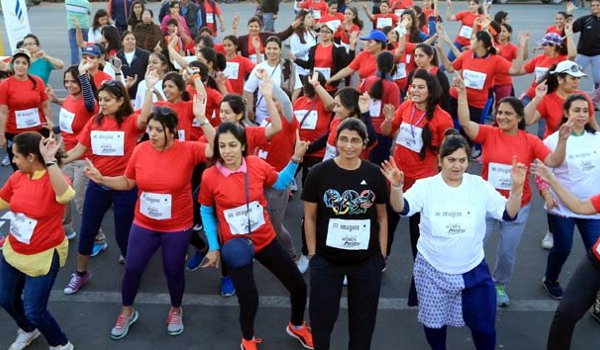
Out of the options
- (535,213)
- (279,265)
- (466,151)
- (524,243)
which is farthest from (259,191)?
(535,213)

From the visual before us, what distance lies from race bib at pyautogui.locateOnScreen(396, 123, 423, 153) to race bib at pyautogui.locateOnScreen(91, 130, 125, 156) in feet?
7.71

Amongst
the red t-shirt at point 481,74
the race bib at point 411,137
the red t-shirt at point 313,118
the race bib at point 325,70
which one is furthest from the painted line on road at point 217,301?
the race bib at point 325,70

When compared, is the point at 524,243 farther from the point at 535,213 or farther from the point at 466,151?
the point at 466,151

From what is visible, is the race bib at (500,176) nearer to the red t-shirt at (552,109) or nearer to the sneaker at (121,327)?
the red t-shirt at (552,109)

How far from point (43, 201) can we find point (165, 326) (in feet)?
4.66

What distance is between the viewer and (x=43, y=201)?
4.12 meters

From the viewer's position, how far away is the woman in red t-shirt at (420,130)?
5.06 metres

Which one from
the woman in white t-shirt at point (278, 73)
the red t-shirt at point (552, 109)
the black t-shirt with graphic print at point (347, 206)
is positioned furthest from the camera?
the woman in white t-shirt at point (278, 73)

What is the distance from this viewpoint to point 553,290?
5234 mm

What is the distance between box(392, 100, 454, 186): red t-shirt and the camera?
5.07m

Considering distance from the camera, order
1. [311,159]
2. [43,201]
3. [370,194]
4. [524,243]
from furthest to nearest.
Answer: [524,243], [311,159], [43,201], [370,194]

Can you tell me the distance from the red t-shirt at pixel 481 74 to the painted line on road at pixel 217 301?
3.32 metres

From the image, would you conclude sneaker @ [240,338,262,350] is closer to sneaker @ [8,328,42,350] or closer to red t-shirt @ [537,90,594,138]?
sneaker @ [8,328,42,350]

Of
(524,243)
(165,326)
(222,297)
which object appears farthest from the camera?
(524,243)
